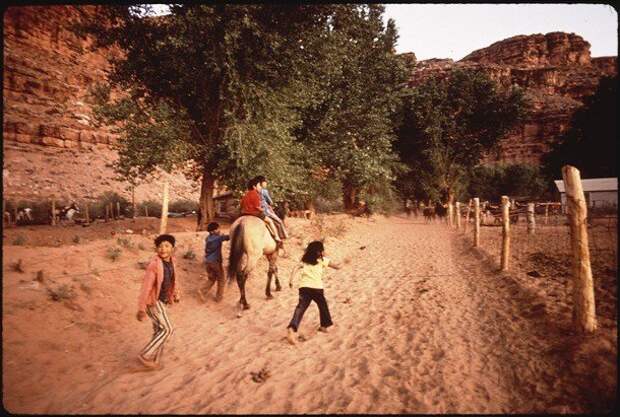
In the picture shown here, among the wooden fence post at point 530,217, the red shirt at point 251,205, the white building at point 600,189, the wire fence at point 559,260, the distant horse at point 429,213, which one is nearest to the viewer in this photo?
the wire fence at point 559,260

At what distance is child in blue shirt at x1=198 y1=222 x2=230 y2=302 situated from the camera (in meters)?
7.47

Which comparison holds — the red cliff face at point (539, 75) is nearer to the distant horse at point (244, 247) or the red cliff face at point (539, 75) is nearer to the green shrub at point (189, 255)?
the green shrub at point (189, 255)

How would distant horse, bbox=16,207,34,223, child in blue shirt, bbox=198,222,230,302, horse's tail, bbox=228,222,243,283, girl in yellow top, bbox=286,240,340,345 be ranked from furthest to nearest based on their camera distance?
distant horse, bbox=16,207,34,223, child in blue shirt, bbox=198,222,230,302, horse's tail, bbox=228,222,243,283, girl in yellow top, bbox=286,240,340,345

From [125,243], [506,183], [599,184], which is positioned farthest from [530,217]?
[506,183]

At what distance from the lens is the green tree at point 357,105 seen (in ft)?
62.1

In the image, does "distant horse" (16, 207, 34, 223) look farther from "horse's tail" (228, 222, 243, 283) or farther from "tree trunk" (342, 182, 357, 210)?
"tree trunk" (342, 182, 357, 210)

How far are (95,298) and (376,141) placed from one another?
19154mm

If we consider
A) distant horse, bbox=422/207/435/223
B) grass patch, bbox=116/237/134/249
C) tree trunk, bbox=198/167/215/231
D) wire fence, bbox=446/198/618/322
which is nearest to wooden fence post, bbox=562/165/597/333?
wire fence, bbox=446/198/618/322

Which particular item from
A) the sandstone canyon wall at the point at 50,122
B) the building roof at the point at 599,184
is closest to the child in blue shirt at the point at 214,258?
the sandstone canyon wall at the point at 50,122

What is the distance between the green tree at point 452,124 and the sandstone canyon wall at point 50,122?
26420mm

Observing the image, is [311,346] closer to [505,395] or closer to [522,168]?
[505,395]

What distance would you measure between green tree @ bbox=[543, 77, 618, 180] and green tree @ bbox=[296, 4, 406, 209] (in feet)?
84.6

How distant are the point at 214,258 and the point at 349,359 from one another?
4146 millimetres

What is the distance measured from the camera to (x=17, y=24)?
44.4 metres
